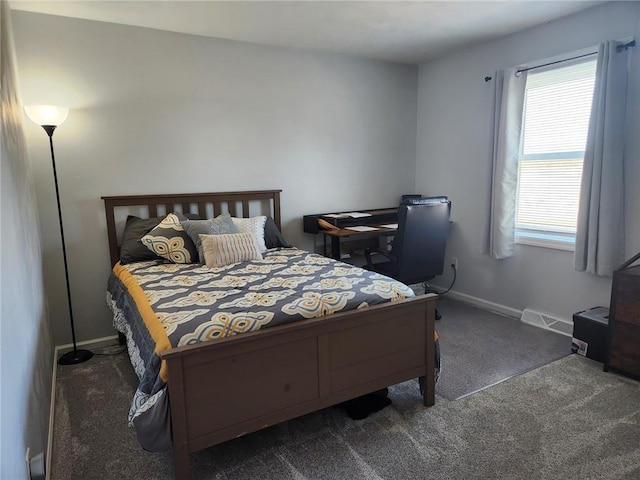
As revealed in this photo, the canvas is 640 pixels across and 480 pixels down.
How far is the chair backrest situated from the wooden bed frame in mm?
1013

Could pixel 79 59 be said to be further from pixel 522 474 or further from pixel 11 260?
pixel 522 474

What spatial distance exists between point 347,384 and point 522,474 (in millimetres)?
815

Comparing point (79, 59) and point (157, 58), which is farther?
point (157, 58)

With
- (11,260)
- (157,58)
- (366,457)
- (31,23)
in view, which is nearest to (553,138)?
(366,457)

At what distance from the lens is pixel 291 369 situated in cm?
182

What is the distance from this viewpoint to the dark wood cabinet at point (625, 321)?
7.67 ft

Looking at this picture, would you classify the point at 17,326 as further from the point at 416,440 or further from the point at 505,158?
the point at 505,158

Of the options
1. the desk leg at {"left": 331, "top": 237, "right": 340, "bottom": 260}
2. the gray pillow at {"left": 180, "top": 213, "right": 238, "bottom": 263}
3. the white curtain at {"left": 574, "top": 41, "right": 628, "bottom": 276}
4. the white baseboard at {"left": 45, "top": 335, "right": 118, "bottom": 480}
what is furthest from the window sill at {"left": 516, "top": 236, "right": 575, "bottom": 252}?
the white baseboard at {"left": 45, "top": 335, "right": 118, "bottom": 480}

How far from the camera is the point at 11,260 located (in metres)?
1.51

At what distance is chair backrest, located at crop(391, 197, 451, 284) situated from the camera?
307cm

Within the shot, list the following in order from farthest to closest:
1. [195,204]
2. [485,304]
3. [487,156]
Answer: [485,304] → [487,156] → [195,204]

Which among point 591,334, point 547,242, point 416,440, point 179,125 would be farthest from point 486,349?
point 179,125

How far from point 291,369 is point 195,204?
6.57 ft

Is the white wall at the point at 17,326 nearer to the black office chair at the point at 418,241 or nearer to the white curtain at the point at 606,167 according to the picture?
the black office chair at the point at 418,241
